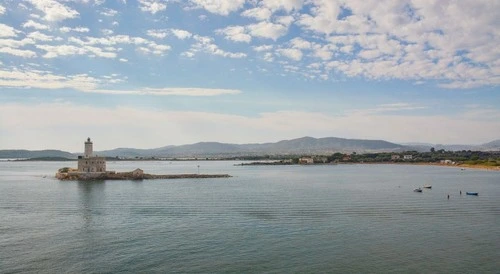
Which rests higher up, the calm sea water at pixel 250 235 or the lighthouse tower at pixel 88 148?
the lighthouse tower at pixel 88 148

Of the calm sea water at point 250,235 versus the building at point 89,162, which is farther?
the building at point 89,162

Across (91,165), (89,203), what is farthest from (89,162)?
(89,203)

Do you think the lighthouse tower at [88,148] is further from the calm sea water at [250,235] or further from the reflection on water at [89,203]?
the calm sea water at [250,235]

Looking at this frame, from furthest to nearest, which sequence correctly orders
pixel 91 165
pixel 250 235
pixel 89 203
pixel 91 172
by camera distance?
pixel 91 165, pixel 91 172, pixel 89 203, pixel 250 235

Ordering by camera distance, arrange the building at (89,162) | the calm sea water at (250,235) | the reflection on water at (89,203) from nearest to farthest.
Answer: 1. the calm sea water at (250,235)
2. the reflection on water at (89,203)
3. the building at (89,162)

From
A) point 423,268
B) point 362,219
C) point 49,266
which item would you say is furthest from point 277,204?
point 49,266

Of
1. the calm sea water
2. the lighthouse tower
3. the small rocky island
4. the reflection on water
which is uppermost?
the lighthouse tower

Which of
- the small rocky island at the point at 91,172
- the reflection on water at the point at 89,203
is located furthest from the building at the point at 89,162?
the reflection on water at the point at 89,203

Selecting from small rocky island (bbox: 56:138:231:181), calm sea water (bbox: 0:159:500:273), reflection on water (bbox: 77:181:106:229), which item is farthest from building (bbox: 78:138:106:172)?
calm sea water (bbox: 0:159:500:273)

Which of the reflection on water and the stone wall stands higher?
the stone wall

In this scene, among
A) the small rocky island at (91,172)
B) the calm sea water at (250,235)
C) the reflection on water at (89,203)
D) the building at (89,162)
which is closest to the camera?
the calm sea water at (250,235)

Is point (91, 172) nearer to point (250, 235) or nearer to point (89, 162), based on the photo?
point (89, 162)

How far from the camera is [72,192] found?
55.9 meters

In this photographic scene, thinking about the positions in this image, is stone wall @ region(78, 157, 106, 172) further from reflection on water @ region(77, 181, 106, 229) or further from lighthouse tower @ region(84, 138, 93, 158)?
reflection on water @ region(77, 181, 106, 229)
